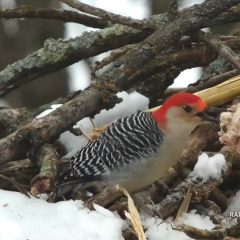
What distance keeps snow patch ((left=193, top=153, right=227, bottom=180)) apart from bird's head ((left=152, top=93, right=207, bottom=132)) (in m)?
0.23

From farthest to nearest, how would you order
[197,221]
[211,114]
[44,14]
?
1. [44,14]
2. [211,114]
3. [197,221]

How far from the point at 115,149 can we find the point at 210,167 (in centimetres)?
35

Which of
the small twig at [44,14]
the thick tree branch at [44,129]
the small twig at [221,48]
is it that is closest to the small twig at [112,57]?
the small twig at [44,14]

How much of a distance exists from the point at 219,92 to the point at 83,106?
1.58 feet

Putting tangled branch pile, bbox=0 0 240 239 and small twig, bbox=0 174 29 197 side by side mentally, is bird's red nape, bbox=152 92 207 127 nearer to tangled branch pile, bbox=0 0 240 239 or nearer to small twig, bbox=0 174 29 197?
tangled branch pile, bbox=0 0 240 239

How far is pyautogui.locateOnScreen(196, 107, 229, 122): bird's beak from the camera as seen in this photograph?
2676 millimetres

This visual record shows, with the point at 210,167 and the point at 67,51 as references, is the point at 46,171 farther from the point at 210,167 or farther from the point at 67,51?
the point at 67,51

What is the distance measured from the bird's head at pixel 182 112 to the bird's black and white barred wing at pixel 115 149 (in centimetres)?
5

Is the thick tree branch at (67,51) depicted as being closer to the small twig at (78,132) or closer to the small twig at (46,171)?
the small twig at (78,132)

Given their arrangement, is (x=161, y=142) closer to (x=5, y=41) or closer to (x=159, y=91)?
(x=159, y=91)

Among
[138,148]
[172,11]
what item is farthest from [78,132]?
[172,11]

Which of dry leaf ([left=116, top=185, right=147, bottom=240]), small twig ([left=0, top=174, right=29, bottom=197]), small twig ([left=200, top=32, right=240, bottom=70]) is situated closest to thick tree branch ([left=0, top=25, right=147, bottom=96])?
small twig ([left=200, top=32, right=240, bottom=70])

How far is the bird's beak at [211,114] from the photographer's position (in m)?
2.68

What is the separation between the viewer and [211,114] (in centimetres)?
274
